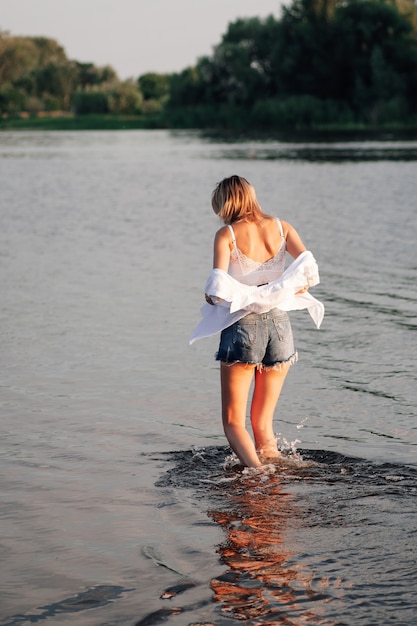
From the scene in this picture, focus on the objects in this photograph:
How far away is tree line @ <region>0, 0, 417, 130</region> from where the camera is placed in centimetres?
8344

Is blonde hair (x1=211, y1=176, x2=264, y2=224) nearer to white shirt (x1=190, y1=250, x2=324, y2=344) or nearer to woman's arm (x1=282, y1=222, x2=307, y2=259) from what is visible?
woman's arm (x1=282, y1=222, x2=307, y2=259)

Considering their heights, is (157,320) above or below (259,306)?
below

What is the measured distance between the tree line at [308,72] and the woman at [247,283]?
75646 mm

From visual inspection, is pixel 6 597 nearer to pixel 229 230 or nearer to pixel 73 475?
pixel 73 475

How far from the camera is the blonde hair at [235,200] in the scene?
575cm

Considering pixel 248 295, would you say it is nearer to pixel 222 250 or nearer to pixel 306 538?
pixel 222 250

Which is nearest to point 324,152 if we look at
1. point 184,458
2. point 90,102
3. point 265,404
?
point 184,458

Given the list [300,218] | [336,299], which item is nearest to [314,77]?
[300,218]

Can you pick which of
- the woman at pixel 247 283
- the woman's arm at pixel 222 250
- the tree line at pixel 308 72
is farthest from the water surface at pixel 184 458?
the tree line at pixel 308 72

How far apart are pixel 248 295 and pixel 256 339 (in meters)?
0.29

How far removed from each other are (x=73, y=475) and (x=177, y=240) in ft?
40.0

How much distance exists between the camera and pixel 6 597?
4.62 metres

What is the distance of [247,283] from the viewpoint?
19.3 feet

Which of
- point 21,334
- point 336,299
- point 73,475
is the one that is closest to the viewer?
point 73,475
